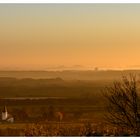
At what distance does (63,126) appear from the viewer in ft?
38.4

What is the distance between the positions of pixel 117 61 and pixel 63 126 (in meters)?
→ 0.55

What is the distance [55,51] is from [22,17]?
0.31 meters

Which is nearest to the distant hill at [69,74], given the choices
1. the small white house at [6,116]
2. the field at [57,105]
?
the field at [57,105]

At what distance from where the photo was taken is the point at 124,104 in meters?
11.7

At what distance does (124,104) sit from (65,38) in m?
0.58

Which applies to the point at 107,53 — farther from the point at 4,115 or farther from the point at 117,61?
the point at 4,115

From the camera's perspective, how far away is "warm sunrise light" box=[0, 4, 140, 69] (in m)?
11.7

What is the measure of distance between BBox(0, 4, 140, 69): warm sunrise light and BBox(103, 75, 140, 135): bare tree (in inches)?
4.9

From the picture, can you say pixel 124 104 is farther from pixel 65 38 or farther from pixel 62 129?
pixel 65 38


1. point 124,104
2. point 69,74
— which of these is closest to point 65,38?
point 69,74

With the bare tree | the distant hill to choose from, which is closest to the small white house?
the distant hill

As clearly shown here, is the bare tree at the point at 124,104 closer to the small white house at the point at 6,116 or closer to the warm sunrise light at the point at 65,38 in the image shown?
the warm sunrise light at the point at 65,38

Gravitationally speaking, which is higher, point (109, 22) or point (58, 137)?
point (109, 22)

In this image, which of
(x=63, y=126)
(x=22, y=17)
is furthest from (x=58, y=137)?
(x=22, y=17)
